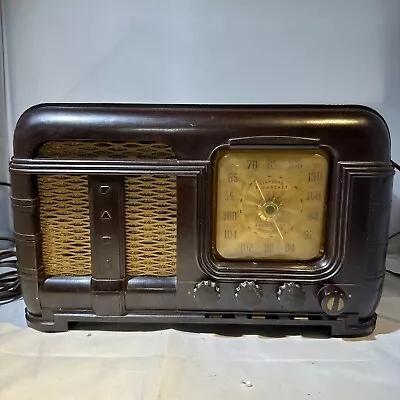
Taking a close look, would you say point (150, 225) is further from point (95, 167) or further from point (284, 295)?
point (284, 295)

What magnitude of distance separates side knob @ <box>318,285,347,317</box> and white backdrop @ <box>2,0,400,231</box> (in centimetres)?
48

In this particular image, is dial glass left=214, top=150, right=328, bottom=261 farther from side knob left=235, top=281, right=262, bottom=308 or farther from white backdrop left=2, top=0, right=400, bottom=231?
white backdrop left=2, top=0, right=400, bottom=231

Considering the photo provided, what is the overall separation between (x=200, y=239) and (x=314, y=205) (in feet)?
0.57

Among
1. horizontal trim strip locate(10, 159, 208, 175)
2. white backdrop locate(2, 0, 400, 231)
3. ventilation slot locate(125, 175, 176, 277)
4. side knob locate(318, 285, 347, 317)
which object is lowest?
side knob locate(318, 285, 347, 317)

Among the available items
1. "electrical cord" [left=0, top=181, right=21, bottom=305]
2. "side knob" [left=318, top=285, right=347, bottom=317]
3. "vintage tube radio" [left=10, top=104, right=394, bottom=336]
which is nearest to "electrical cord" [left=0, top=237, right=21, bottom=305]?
"electrical cord" [left=0, top=181, right=21, bottom=305]

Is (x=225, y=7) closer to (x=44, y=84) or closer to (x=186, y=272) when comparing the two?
(x=44, y=84)

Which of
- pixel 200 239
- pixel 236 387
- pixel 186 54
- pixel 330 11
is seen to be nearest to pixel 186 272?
pixel 200 239

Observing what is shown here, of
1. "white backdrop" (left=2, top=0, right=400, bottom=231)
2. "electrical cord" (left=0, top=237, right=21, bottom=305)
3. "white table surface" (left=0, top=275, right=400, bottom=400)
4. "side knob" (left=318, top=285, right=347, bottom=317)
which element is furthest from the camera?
"white backdrop" (left=2, top=0, right=400, bottom=231)

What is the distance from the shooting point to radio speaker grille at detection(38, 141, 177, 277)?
2.40 feet

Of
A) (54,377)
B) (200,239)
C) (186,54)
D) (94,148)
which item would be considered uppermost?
(186,54)

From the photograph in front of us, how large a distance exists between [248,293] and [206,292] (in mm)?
62

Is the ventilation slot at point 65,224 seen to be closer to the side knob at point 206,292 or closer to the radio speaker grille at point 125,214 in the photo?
the radio speaker grille at point 125,214

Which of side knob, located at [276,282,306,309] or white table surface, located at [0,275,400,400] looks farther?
side knob, located at [276,282,306,309]

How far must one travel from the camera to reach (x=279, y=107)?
0.72 metres
